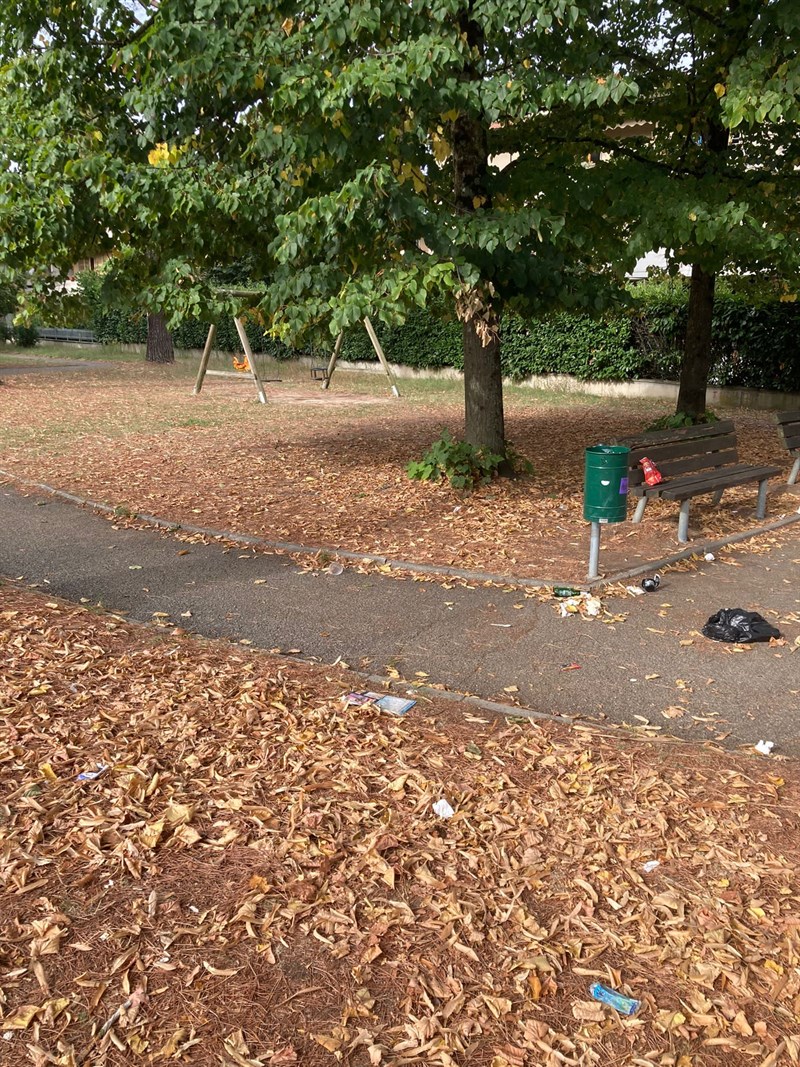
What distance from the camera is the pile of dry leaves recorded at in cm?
259

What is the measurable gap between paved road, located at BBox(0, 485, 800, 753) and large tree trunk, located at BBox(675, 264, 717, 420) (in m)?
6.24

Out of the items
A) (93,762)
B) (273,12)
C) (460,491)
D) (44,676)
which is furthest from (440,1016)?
(273,12)

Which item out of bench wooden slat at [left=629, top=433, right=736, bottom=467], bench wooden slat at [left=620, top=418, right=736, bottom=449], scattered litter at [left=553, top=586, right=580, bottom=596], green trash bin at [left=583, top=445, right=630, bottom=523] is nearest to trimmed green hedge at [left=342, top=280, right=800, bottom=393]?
bench wooden slat at [left=620, top=418, right=736, bottom=449]

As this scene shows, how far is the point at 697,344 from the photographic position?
44.8 feet

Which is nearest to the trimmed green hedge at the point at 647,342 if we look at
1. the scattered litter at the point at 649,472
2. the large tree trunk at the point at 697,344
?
the large tree trunk at the point at 697,344

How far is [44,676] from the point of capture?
4.71 meters

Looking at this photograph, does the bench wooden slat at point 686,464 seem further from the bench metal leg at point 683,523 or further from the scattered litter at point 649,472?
the bench metal leg at point 683,523

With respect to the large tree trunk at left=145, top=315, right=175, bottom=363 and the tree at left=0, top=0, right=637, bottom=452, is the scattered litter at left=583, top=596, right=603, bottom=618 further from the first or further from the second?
the large tree trunk at left=145, top=315, right=175, bottom=363

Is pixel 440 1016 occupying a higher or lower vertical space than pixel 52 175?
lower

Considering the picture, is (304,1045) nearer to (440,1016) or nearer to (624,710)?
(440,1016)

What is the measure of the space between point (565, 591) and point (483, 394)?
12.9 feet

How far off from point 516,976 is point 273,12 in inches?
311

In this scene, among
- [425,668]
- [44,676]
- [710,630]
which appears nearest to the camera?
[44,676]

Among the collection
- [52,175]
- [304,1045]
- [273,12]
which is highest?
[273,12]
